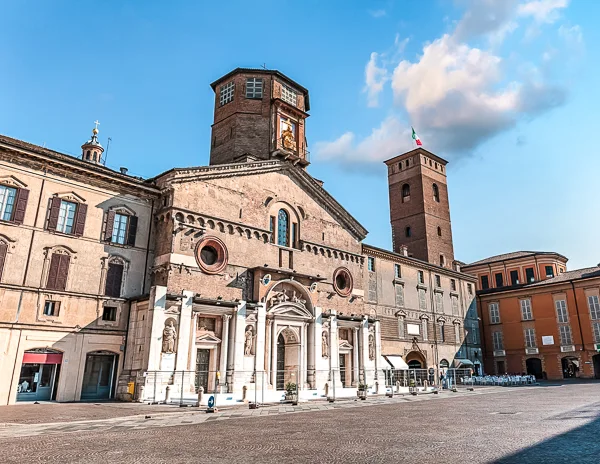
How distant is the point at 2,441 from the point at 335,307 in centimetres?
2404

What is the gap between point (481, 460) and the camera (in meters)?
7.11

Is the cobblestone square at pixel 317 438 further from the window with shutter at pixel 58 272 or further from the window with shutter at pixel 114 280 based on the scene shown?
the window with shutter at pixel 114 280

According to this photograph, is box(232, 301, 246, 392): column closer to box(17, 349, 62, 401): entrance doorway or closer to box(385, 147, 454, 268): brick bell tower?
box(17, 349, 62, 401): entrance doorway

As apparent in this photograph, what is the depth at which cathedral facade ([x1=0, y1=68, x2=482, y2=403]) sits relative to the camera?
22.5 metres

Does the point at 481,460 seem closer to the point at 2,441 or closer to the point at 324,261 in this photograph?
the point at 2,441

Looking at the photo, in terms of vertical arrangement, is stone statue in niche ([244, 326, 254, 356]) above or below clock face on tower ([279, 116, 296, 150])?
below

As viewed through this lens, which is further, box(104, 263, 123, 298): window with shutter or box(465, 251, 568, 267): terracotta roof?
box(465, 251, 568, 267): terracotta roof

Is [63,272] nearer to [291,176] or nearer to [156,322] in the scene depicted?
[156,322]

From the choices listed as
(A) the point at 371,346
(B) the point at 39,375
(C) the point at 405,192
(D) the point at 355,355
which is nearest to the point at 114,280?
(B) the point at 39,375

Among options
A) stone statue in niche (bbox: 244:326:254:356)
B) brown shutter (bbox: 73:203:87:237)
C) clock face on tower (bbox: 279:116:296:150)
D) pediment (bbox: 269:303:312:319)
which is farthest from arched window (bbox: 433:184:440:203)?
brown shutter (bbox: 73:203:87:237)

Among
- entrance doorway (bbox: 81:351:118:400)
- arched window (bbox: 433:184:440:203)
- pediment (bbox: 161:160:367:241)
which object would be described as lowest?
entrance doorway (bbox: 81:351:118:400)

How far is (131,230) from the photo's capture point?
24.8 metres

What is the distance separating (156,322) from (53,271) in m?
5.36

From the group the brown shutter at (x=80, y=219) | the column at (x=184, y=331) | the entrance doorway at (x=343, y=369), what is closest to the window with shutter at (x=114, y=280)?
the brown shutter at (x=80, y=219)
